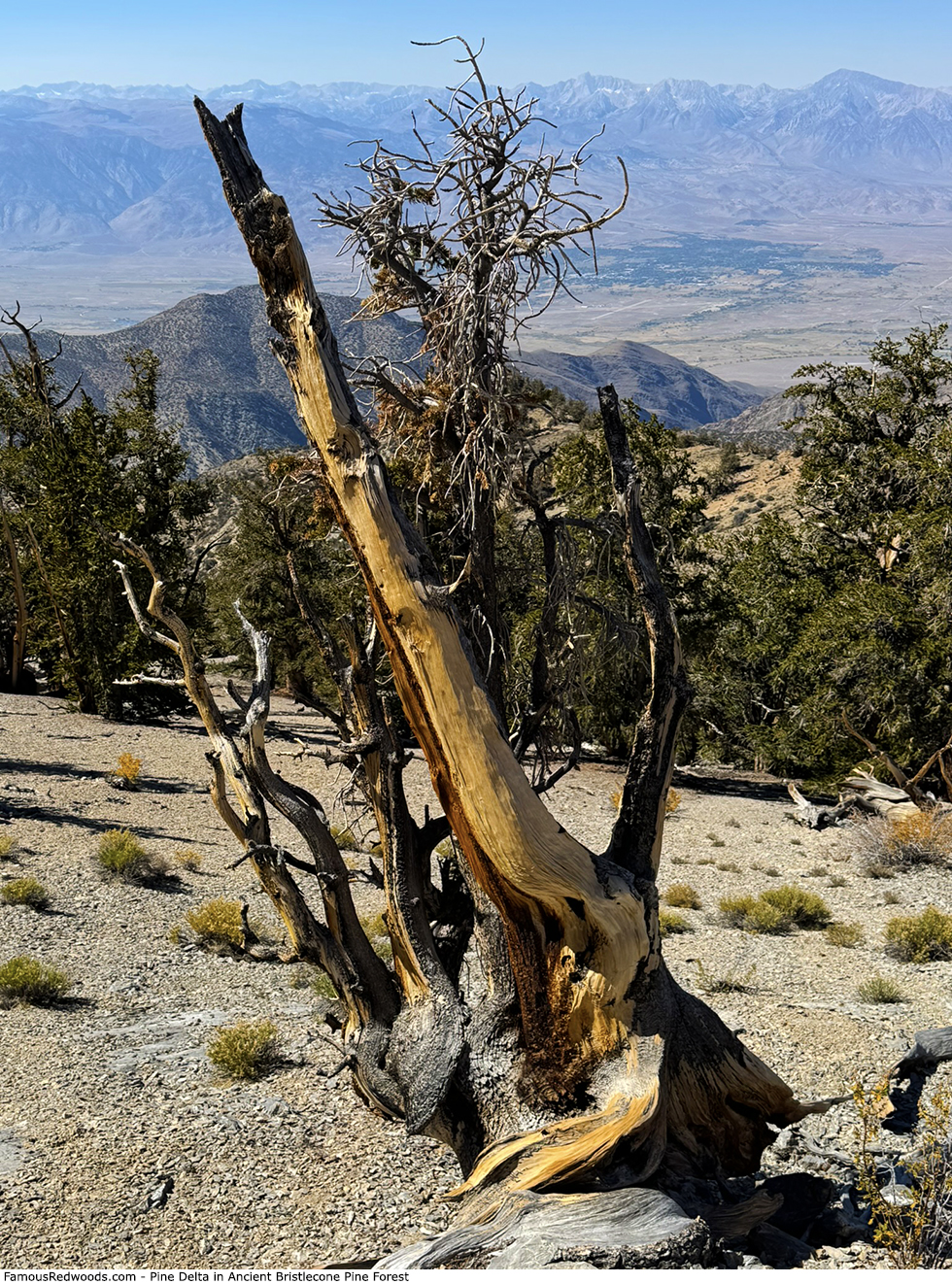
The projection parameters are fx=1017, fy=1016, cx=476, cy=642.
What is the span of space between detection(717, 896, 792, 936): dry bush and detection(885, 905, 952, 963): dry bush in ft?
4.52

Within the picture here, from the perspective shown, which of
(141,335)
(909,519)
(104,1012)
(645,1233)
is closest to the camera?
(645,1233)

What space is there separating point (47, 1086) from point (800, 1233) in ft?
15.5

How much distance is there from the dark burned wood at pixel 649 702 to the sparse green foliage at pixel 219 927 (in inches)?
214

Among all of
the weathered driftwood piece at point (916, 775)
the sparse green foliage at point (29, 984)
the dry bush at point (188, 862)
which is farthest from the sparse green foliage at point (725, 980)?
the weathered driftwood piece at point (916, 775)

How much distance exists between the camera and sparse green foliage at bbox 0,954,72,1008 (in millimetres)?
8133

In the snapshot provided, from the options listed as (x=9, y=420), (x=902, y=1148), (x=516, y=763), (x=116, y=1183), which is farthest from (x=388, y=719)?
(x=9, y=420)

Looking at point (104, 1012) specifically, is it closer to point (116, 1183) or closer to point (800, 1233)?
point (116, 1183)

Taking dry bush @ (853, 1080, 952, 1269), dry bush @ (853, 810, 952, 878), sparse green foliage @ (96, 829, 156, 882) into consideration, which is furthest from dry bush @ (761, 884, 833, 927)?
sparse green foliage @ (96, 829, 156, 882)

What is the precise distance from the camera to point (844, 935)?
38.0 feet

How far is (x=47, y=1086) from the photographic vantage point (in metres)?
6.67

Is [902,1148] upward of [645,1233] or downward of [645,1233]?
downward

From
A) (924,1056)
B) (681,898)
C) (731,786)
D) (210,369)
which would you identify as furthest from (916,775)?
(210,369)

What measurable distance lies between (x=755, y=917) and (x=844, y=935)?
3.38 ft

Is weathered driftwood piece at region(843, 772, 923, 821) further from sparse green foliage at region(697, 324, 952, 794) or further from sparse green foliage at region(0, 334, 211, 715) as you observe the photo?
sparse green foliage at region(0, 334, 211, 715)
